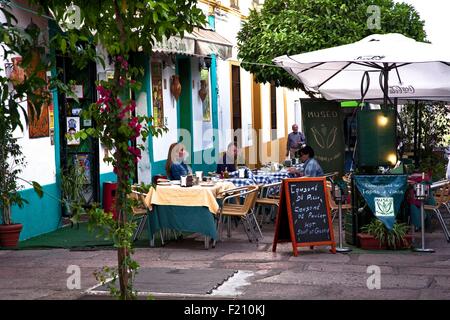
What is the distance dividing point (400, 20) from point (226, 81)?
20.0 feet

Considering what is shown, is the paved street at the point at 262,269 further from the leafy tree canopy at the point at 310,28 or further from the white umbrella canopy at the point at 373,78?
the leafy tree canopy at the point at 310,28

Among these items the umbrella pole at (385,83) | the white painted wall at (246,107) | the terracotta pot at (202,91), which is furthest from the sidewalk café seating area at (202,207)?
the white painted wall at (246,107)

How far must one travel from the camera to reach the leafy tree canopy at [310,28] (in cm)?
1886

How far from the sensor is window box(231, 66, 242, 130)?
81.9 feet

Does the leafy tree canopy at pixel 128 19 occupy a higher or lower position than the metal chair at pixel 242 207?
higher

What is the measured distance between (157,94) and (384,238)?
811cm

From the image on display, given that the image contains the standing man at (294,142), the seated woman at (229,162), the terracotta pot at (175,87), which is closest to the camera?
the seated woman at (229,162)

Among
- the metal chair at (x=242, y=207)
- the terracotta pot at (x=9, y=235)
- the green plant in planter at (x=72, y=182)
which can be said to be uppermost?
the green plant in planter at (x=72, y=182)

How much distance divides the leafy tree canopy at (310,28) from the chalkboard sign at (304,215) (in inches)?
292

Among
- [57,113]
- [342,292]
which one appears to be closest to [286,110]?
[57,113]

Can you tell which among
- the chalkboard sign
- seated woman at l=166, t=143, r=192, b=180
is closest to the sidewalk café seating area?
the chalkboard sign

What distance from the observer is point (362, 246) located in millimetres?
12031

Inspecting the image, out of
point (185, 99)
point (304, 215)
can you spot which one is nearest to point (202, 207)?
point (304, 215)

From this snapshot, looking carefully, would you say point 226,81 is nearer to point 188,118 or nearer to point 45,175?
point 188,118
